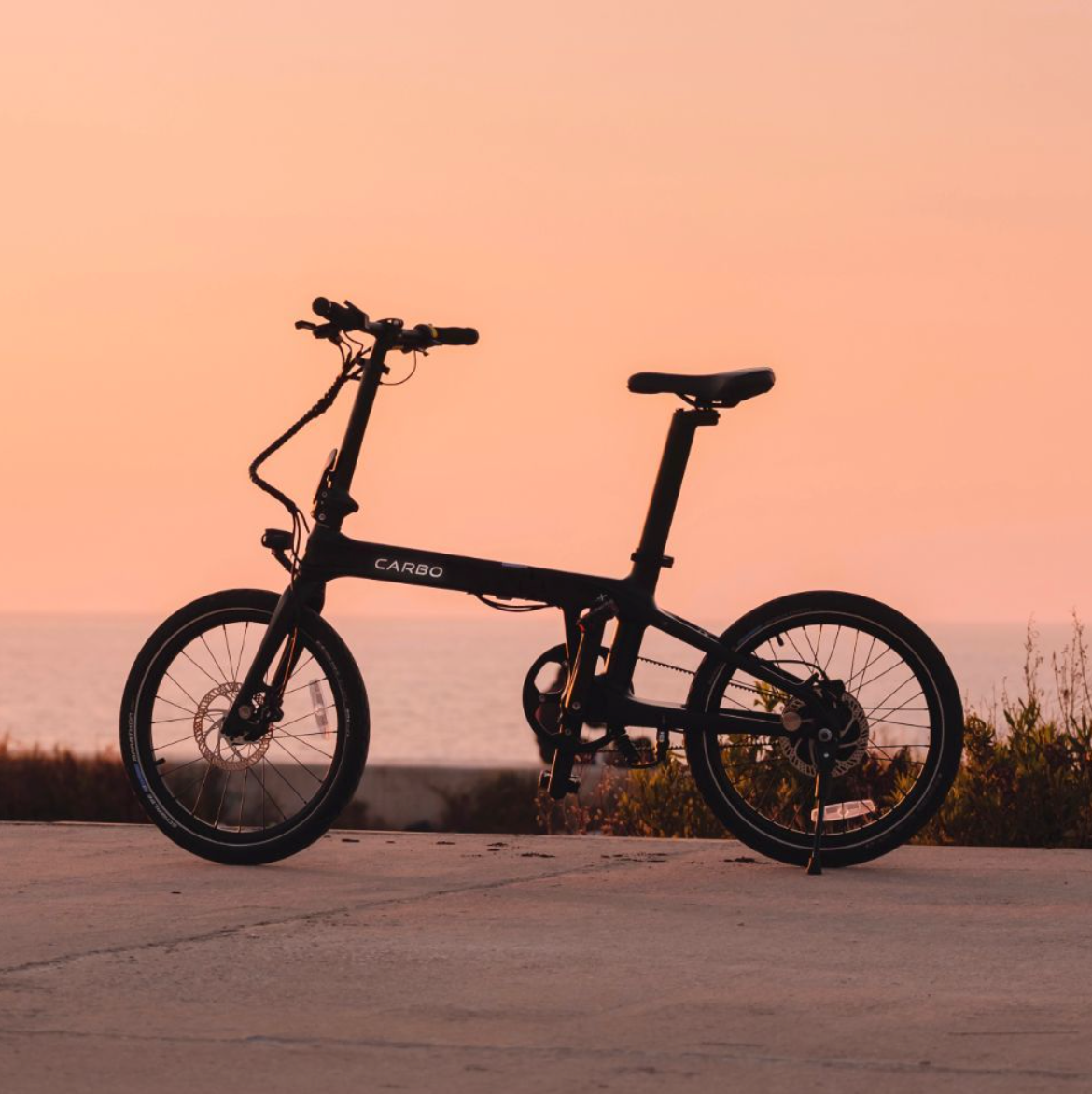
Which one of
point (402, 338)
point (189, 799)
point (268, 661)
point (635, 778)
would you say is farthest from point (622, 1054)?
point (189, 799)

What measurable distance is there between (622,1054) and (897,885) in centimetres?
244

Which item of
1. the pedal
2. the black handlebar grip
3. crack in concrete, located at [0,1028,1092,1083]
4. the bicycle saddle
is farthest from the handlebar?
crack in concrete, located at [0,1028,1092,1083]

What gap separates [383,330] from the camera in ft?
22.7

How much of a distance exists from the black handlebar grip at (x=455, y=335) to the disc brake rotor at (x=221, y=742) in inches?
55.1

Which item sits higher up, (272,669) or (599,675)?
(599,675)

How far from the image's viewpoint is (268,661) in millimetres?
6805

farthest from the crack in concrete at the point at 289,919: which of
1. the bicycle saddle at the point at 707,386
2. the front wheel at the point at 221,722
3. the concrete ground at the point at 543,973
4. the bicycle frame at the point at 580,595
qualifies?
the bicycle saddle at the point at 707,386

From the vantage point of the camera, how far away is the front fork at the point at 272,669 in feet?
22.2

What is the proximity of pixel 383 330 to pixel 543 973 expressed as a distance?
110 inches

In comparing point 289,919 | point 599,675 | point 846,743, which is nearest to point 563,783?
point 599,675

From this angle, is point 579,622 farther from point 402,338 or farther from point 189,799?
point 189,799

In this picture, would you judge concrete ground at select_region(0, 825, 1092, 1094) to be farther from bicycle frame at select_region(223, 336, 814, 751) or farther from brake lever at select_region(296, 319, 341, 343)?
brake lever at select_region(296, 319, 341, 343)

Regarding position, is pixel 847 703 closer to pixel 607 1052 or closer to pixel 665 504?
pixel 665 504

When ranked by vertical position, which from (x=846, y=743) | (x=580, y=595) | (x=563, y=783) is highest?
(x=580, y=595)
